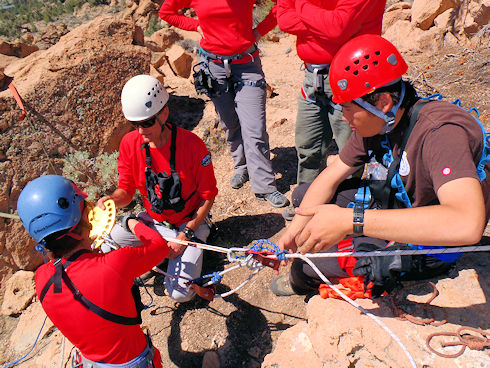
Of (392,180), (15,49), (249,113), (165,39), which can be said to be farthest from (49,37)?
(392,180)

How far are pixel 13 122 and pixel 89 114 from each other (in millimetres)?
995

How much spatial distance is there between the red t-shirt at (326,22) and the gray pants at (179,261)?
6.62ft

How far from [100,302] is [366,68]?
197 cm

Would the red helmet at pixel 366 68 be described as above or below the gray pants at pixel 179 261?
above

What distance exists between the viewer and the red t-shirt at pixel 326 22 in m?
2.79

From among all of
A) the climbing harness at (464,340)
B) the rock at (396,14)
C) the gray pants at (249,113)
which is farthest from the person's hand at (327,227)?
the rock at (396,14)

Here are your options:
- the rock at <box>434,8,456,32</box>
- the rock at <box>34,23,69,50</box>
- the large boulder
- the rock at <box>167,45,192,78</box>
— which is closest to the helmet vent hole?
the large boulder

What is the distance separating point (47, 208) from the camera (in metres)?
2.00

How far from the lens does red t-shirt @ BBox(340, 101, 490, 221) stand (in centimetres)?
159

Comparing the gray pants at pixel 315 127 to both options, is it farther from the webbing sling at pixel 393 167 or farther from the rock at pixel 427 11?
the rock at pixel 427 11

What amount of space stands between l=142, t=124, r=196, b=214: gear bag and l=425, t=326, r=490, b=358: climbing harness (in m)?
2.21

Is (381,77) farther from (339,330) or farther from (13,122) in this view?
(13,122)

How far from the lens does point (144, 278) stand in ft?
12.8

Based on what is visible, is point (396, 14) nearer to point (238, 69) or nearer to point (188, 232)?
point (238, 69)
